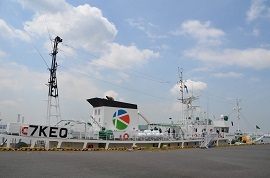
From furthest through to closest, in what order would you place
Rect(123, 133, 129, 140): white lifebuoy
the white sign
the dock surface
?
1. Rect(123, 133, 129, 140): white lifebuoy
2. the white sign
3. the dock surface

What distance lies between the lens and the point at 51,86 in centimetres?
2233

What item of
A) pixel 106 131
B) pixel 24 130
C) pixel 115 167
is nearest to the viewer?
pixel 115 167

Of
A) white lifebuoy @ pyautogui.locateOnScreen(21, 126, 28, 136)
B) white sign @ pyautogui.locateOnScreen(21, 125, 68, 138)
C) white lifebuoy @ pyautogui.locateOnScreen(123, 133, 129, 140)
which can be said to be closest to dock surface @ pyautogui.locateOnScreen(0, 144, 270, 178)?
white sign @ pyautogui.locateOnScreen(21, 125, 68, 138)

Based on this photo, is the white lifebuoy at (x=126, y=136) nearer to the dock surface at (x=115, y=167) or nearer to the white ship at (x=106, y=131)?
the white ship at (x=106, y=131)

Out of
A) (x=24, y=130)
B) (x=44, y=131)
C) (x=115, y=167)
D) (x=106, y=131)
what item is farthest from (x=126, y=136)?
(x=115, y=167)

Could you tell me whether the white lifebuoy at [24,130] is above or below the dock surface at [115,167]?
above

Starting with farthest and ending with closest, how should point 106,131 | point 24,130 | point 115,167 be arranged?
1. point 106,131
2. point 24,130
3. point 115,167

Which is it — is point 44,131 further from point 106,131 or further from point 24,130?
point 106,131

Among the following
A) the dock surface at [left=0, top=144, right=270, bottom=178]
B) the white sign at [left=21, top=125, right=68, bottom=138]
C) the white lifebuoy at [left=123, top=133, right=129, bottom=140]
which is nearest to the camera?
the dock surface at [left=0, top=144, right=270, bottom=178]

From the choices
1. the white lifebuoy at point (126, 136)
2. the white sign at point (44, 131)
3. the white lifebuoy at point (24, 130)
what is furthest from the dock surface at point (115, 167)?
the white lifebuoy at point (126, 136)

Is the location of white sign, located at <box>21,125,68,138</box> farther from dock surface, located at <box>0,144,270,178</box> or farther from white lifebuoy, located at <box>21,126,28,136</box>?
dock surface, located at <box>0,144,270,178</box>

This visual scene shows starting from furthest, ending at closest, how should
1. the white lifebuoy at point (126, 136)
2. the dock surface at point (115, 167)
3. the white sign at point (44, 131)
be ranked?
1. the white lifebuoy at point (126, 136)
2. the white sign at point (44, 131)
3. the dock surface at point (115, 167)

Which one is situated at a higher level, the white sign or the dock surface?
the white sign

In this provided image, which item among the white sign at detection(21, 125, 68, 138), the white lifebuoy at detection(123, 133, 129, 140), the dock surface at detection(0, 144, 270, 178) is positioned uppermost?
the white sign at detection(21, 125, 68, 138)
